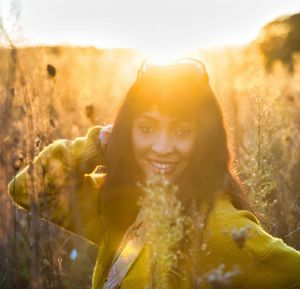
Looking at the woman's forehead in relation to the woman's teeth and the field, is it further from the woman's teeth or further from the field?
the field

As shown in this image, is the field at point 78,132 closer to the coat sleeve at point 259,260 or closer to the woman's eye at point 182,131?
the woman's eye at point 182,131

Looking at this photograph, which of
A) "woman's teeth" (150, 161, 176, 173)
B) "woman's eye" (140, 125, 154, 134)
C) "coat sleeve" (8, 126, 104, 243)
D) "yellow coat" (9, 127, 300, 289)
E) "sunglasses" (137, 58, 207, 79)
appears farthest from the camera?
"coat sleeve" (8, 126, 104, 243)

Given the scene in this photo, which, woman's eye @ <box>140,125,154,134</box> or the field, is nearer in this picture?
the field

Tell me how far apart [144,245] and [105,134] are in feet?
2.39

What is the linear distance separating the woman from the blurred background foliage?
0.14 metres

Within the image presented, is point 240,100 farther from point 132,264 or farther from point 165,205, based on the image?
point 165,205

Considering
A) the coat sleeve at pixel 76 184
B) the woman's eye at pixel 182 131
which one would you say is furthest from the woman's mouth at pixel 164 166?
the coat sleeve at pixel 76 184

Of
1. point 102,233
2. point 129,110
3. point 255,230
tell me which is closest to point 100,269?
point 102,233

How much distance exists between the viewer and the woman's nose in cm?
226

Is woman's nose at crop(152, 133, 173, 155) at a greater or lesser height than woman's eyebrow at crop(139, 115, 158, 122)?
lesser

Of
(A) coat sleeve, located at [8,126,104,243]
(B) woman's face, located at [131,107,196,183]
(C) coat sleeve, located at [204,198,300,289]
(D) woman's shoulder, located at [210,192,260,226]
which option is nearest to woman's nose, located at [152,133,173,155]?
(B) woman's face, located at [131,107,196,183]

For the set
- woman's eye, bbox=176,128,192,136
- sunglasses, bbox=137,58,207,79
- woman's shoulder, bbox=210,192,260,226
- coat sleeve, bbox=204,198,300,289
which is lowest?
coat sleeve, bbox=204,198,300,289

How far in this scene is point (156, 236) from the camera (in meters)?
1.07

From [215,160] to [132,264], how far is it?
0.47 metres
